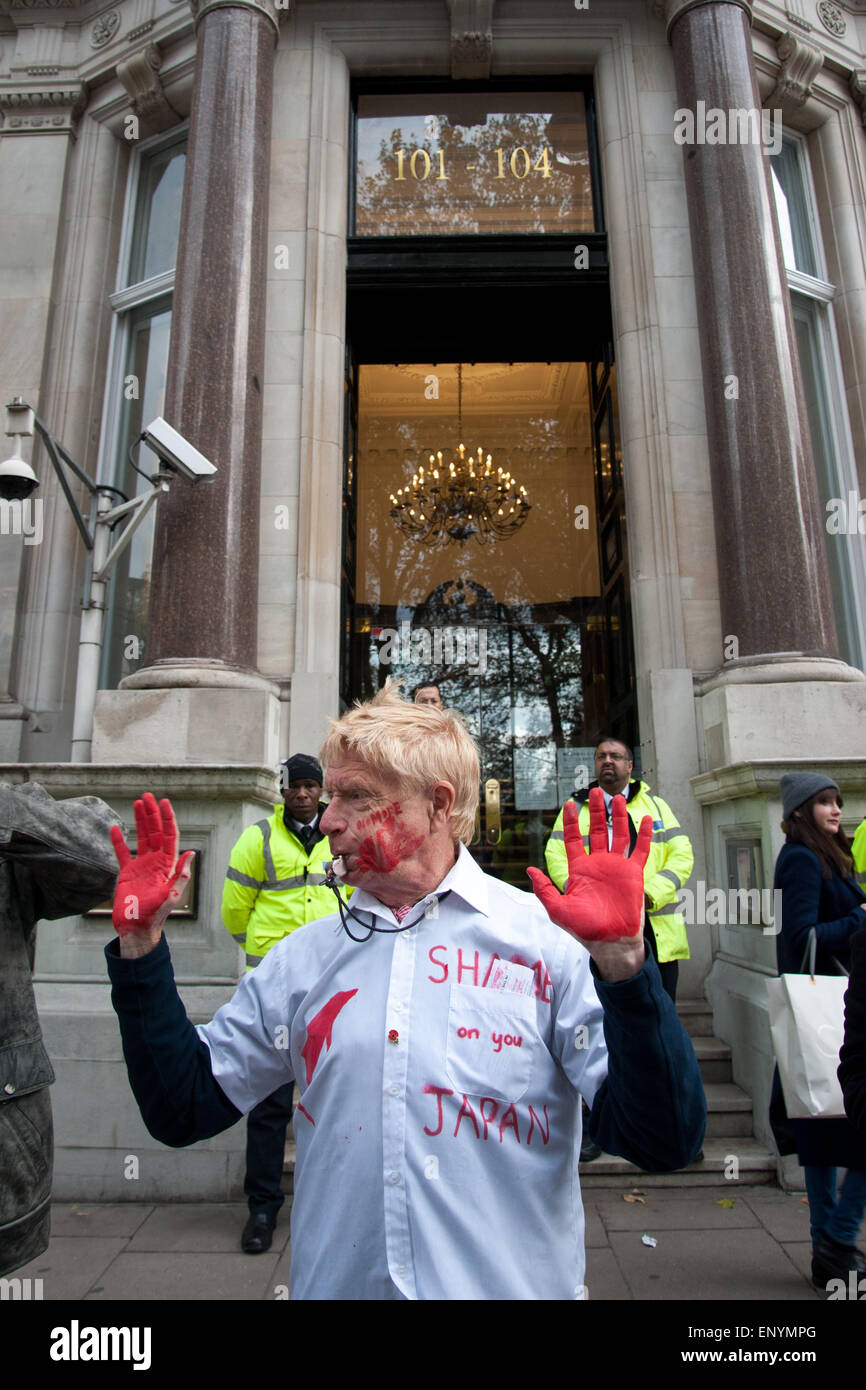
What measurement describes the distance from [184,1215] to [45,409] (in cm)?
766

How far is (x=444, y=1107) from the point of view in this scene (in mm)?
1496

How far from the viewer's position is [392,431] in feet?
62.5

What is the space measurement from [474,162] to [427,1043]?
10.6 meters

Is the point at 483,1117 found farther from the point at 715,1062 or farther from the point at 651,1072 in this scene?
the point at 715,1062

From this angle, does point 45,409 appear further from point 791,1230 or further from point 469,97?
point 791,1230

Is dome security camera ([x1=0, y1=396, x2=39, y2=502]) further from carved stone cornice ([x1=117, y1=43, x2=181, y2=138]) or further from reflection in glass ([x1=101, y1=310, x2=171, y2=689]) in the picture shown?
carved stone cornice ([x1=117, y1=43, x2=181, y2=138])

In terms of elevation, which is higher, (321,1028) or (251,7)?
(251,7)

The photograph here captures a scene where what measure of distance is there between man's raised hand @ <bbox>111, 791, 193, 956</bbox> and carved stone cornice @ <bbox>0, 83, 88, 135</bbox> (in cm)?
1072

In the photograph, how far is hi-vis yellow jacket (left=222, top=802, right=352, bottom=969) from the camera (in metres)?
4.51

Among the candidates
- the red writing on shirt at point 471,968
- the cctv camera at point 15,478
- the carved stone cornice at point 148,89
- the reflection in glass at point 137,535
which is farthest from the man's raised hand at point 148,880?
the carved stone cornice at point 148,89

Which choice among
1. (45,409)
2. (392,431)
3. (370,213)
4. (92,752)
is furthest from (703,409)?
(392,431)

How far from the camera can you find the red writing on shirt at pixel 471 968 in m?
1.60

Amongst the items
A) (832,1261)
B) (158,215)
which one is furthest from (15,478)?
(832,1261)

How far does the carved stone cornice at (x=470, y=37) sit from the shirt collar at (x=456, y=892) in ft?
32.6
